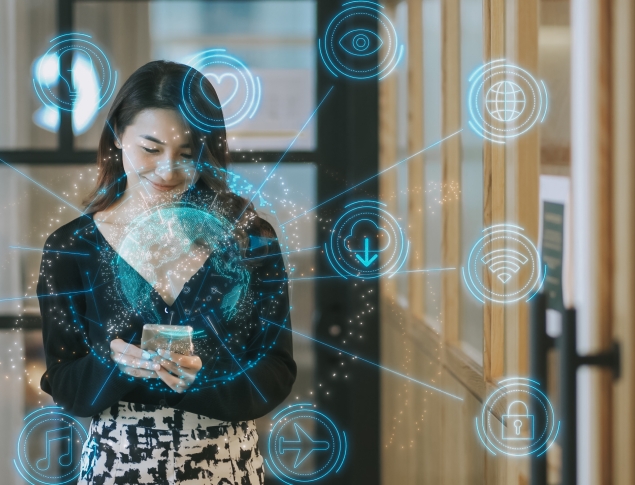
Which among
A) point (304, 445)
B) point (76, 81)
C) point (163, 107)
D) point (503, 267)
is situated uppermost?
point (76, 81)

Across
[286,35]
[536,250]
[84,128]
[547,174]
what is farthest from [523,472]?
[84,128]

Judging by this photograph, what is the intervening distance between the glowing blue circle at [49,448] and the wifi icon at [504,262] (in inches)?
35.4

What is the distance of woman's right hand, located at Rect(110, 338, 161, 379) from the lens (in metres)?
1.11

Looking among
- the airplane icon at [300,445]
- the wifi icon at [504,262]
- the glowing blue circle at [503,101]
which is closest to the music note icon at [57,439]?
the airplane icon at [300,445]

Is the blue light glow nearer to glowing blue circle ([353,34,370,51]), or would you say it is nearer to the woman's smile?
the woman's smile

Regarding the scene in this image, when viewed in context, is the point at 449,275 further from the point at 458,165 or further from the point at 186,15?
the point at 186,15

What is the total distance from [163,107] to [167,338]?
0.38 meters

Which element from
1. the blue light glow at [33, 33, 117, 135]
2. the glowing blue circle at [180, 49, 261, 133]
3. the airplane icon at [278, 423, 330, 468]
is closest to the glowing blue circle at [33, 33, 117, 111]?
the blue light glow at [33, 33, 117, 135]

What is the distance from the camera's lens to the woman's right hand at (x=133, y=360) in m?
1.11

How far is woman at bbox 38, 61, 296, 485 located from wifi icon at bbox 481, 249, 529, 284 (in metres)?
0.39

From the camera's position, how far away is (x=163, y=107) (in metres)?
1.18

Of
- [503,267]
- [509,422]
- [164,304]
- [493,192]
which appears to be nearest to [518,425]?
[509,422]

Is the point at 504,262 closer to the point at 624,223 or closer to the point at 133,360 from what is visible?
the point at 624,223

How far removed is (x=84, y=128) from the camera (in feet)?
4.80
